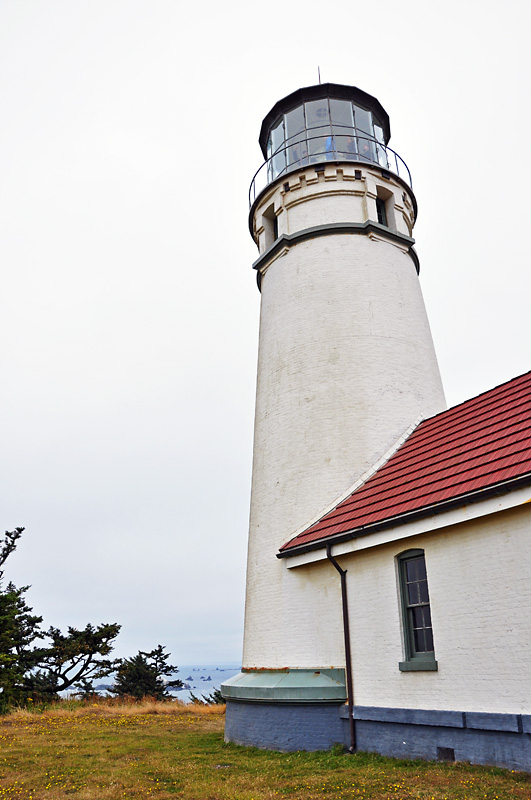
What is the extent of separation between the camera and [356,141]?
1589 centimetres

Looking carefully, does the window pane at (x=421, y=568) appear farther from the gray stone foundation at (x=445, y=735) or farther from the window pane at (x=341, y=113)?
the window pane at (x=341, y=113)

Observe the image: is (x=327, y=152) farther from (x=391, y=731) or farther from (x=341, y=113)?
(x=391, y=731)

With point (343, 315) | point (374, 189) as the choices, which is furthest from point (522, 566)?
point (374, 189)

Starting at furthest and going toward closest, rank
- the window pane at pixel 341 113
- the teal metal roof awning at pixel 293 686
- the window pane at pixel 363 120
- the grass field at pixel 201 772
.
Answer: the window pane at pixel 363 120 → the window pane at pixel 341 113 → the teal metal roof awning at pixel 293 686 → the grass field at pixel 201 772

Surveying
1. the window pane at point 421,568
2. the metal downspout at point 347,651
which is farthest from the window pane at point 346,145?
the window pane at point 421,568

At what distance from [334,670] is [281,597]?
172 cm

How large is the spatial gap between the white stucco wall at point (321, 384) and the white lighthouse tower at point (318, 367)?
0.09 feet

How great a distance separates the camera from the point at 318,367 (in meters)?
12.7

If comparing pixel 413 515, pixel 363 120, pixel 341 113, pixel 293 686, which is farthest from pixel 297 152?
pixel 293 686

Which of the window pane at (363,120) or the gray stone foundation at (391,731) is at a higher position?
the window pane at (363,120)

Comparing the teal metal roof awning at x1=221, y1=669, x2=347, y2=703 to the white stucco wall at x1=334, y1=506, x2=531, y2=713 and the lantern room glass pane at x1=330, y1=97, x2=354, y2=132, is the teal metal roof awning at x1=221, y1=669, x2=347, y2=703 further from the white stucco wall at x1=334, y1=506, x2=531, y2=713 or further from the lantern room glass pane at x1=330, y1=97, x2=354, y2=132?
the lantern room glass pane at x1=330, y1=97, x2=354, y2=132

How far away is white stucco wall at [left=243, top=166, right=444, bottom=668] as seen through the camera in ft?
36.7

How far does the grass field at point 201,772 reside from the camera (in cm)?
670

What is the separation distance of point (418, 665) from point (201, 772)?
137 inches
